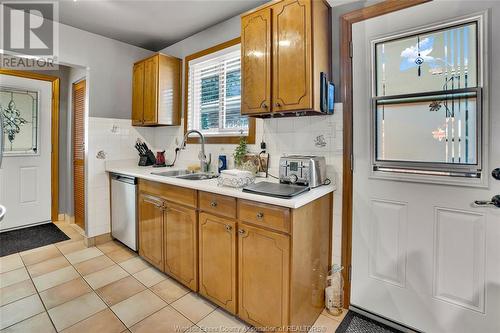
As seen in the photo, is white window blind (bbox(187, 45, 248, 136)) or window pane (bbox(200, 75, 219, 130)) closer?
white window blind (bbox(187, 45, 248, 136))

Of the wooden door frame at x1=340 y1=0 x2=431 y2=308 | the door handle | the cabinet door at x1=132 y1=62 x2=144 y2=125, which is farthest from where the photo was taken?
the cabinet door at x1=132 y1=62 x2=144 y2=125

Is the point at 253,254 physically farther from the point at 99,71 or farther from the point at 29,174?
the point at 29,174

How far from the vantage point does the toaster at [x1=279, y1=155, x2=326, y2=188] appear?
1784 mm

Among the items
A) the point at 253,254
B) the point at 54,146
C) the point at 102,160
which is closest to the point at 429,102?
the point at 253,254

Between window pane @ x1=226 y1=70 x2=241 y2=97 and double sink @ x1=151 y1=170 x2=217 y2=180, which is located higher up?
window pane @ x1=226 y1=70 x2=241 y2=97

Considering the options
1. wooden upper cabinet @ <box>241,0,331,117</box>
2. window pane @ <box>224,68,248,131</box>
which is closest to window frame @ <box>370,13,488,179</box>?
wooden upper cabinet @ <box>241,0,331,117</box>

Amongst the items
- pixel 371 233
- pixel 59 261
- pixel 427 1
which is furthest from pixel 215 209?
pixel 59 261

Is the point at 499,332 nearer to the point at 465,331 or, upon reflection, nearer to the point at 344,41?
the point at 465,331

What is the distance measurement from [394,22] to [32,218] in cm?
480

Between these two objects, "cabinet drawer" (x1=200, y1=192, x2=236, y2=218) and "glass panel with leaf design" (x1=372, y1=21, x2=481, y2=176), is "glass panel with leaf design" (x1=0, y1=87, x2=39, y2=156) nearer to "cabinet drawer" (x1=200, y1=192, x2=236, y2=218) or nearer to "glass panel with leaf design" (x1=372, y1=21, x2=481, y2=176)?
"cabinet drawer" (x1=200, y1=192, x2=236, y2=218)

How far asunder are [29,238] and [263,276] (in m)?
3.35

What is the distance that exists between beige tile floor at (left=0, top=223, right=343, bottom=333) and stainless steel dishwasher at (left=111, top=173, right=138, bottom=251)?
0.24 m

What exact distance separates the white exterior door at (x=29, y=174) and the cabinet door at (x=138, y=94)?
145 cm

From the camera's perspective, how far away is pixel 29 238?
Answer: 3.29 metres
